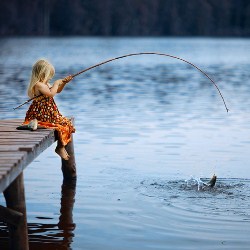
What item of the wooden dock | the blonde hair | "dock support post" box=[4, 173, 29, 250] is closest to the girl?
the blonde hair

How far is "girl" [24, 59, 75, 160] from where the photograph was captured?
907 centimetres

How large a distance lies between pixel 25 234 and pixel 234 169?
4666 mm

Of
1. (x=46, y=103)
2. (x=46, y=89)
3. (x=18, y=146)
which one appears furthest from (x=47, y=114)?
(x=18, y=146)

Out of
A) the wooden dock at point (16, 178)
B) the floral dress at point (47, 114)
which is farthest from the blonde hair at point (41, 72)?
the wooden dock at point (16, 178)

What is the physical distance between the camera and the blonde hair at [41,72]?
9.02 meters

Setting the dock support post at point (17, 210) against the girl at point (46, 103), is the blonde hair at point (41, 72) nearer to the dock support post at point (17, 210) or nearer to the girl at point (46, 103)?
the girl at point (46, 103)

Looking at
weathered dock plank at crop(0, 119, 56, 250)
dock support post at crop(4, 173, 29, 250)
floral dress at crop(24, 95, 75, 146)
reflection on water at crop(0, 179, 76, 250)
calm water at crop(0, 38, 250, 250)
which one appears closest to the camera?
weathered dock plank at crop(0, 119, 56, 250)

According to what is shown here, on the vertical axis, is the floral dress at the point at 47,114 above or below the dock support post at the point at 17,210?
above

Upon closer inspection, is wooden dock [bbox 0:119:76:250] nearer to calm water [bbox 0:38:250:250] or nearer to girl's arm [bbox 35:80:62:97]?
calm water [bbox 0:38:250:250]

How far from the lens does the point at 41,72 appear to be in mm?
9047

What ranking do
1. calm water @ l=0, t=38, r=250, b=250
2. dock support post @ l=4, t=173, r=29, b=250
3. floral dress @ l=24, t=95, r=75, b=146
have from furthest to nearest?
floral dress @ l=24, t=95, r=75, b=146, calm water @ l=0, t=38, r=250, b=250, dock support post @ l=4, t=173, r=29, b=250

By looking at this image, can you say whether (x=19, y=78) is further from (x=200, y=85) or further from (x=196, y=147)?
(x=196, y=147)

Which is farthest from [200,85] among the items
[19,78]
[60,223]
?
[60,223]

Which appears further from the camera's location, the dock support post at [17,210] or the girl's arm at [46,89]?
the girl's arm at [46,89]
